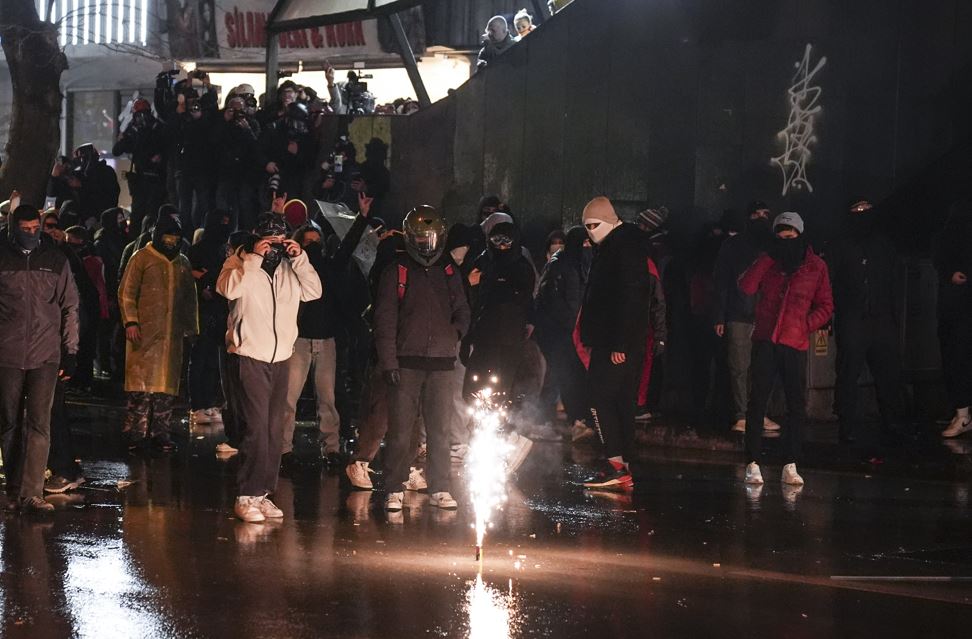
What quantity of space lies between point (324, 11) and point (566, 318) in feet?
23.8

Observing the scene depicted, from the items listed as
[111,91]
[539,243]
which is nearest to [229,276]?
[539,243]

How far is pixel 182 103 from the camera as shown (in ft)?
63.6

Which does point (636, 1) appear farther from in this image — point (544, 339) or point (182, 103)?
point (182, 103)

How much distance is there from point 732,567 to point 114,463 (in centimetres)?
583

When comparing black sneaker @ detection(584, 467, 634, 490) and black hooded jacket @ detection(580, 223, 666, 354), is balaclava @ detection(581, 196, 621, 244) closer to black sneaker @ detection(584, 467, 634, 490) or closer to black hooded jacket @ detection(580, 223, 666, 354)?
black hooded jacket @ detection(580, 223, 666, 354)

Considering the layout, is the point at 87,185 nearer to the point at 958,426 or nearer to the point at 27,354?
the point at 27,354

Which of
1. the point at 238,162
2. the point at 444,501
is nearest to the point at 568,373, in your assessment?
the point at 444,501

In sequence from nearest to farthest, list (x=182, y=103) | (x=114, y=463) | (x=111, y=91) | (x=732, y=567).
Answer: (x=732, y=567) < (x=114, y=463) < (x=182, y=103) < (x=111, y=91)

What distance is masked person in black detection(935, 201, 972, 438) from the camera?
45.9ft

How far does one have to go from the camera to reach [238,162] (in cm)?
1886

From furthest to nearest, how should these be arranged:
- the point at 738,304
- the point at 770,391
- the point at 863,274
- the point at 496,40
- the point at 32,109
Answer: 1. the point at 32,109
2. the point at 496,40
3. the point at 738,304
4. the point at 863,274
5. the point at 770,391

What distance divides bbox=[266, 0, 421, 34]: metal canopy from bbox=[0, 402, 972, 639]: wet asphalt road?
874 centimetres

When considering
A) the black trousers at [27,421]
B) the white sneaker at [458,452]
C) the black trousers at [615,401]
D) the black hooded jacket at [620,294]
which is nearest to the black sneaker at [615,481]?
the black trousers at [615,401]

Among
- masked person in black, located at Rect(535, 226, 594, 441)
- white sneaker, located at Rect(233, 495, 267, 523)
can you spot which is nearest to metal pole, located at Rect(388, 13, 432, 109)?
masked person in black, located at Rect(535, 226, 594, 441)
